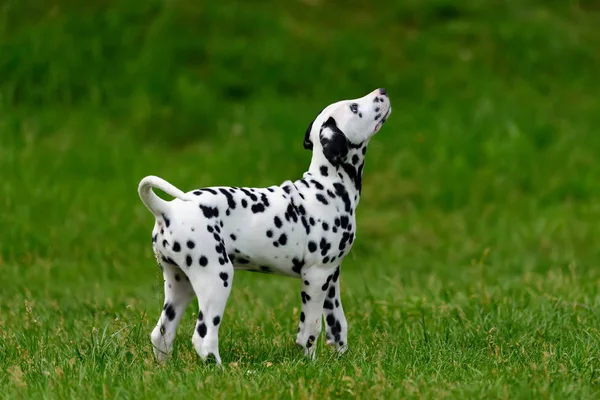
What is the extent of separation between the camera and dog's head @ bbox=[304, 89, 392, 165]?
18.1 ft

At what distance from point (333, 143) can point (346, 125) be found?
16cm

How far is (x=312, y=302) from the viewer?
5.52 meters

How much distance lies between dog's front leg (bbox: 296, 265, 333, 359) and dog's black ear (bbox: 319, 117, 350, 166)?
0.62m

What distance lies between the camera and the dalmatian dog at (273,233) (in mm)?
5086

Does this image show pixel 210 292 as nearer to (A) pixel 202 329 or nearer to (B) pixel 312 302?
(A) pixel 202 329

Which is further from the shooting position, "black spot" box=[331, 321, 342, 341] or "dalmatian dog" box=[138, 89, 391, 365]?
"black spot" box=[331, 321, 342, 341]

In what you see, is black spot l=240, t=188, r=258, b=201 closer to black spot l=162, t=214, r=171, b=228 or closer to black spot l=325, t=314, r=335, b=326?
black spot l=162, t=214, r=171, b=228

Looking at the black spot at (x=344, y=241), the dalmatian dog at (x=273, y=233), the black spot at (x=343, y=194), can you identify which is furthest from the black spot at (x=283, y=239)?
the black spot at (x=343, y=194)

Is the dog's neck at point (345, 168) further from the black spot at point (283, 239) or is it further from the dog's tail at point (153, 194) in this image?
the dog's tail at point (153, 194)

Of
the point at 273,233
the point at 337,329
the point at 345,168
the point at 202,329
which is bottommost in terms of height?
the point at 337,329

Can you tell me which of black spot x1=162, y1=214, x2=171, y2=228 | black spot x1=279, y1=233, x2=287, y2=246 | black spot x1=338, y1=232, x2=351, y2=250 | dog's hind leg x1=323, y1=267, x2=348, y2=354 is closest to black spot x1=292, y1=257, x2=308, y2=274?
black spot x1=279, y1=233, x2=287, y2=246

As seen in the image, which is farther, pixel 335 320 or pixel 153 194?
pixel 335 320

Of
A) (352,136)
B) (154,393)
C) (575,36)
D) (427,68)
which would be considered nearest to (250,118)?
(427,68)

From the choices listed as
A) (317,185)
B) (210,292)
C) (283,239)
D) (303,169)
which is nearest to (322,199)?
(317,185)
